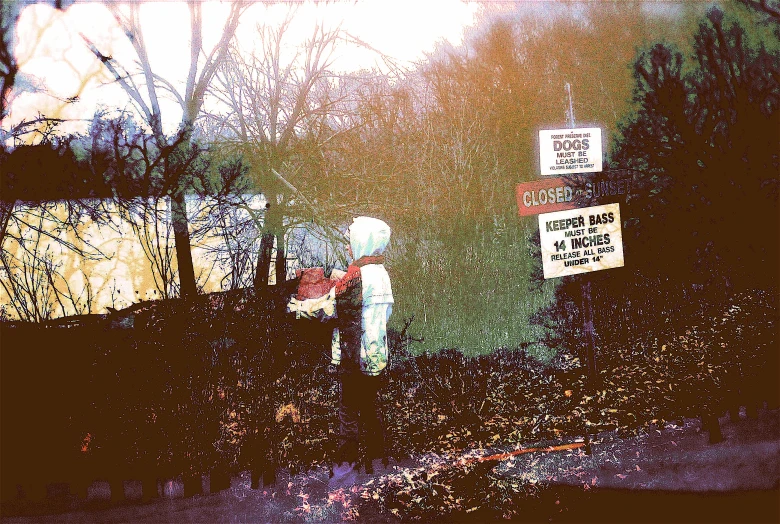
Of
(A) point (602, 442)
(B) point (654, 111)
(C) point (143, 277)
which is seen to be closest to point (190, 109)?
(C) point (143, 277)

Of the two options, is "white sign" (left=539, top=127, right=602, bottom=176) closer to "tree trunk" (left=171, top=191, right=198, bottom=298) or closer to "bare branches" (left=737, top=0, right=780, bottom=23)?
"tree trunk" (left=171, top=191, right=198, bottom=298)

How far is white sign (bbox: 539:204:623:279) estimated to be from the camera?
4792 mm

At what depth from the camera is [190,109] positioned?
13.3ft

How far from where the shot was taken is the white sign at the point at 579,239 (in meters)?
4.79

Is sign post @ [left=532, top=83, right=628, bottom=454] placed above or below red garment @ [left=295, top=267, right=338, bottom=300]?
above

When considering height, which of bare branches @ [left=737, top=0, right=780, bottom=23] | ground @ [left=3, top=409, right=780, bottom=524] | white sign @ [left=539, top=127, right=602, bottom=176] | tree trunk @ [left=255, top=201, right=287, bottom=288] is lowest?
ground @ [left=3, top=409, right=780, bottom=524]

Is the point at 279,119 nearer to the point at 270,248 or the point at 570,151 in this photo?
the point at 270,248

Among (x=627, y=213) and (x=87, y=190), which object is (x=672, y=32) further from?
(x=87, y=190)

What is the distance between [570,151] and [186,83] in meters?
2.96

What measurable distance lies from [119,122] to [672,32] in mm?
5484

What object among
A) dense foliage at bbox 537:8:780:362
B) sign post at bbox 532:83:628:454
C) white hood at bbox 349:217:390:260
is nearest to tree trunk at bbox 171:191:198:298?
white hood at bbox 349:217:390:260

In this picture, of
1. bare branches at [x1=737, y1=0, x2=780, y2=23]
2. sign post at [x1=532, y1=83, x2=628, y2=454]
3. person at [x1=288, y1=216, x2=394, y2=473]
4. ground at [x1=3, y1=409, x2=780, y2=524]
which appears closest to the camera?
ground at [x1=3, y1=409, x2=780, y2=524]

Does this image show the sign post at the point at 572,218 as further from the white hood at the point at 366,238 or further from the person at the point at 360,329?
the person at the point at 360,329

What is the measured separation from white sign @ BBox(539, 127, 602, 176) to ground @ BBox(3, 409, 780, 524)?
7.08 ft
